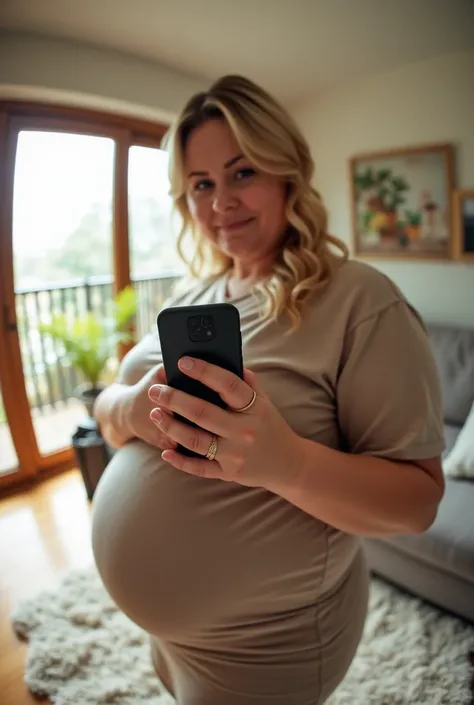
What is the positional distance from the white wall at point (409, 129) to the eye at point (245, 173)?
1880 mm

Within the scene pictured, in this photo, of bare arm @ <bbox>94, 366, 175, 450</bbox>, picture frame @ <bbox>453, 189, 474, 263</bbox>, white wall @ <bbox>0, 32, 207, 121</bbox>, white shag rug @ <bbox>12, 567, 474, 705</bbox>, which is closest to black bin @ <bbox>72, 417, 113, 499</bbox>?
white shag rug @ <bbox>12, 567, 474, 705</bbox>

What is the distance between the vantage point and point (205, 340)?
20.6 inches

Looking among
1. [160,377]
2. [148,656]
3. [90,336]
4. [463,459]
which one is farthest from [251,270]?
[90,336]

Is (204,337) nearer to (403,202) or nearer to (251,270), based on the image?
(251,270)

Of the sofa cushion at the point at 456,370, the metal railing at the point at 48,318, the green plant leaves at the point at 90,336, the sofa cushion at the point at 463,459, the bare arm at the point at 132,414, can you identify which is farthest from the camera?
the metal railing at the point at 48,318

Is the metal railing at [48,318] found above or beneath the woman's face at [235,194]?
beneath

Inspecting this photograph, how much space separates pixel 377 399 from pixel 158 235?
2.66 metres

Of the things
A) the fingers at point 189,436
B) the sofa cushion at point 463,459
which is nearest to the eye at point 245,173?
the fingers at point 189,436

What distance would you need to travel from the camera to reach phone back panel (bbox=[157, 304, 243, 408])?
517mm

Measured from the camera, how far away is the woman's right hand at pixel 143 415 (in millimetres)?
694

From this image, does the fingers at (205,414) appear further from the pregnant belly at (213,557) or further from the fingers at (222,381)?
the pregnant belly at (213,557)

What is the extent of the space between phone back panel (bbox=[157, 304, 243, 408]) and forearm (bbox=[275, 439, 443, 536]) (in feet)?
0.45

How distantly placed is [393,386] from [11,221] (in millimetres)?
2202

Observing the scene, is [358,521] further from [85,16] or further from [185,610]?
[85,16]
